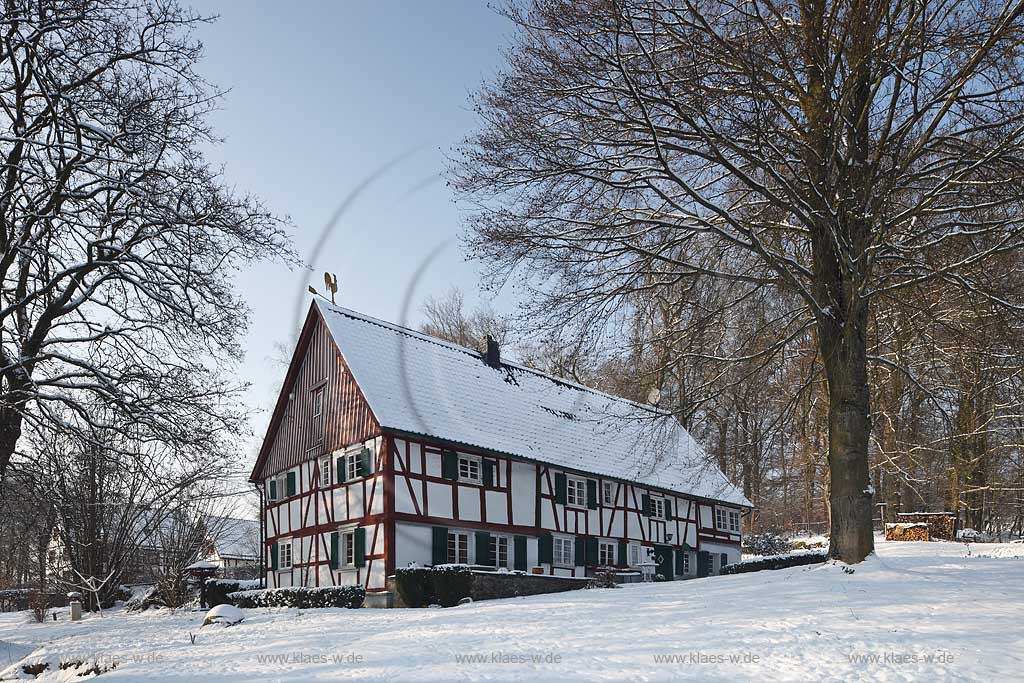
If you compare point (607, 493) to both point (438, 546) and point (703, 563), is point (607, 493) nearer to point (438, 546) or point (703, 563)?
point (703, 563)

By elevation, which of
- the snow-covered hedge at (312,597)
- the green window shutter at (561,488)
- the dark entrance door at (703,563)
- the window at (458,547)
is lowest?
the dark entrance door at (703,563)

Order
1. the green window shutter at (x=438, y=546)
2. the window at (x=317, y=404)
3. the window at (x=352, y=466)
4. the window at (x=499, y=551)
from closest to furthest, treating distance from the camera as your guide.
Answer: the green window shutter at (x=438, y=546), the window at (x=352, y=466), the window at (x=499, y=551), the window at (x=317, y=404)

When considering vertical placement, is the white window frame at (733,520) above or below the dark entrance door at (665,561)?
above

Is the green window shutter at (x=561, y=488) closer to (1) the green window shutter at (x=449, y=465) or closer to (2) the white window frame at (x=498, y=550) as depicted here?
(2) the white window frame at (x=498, y=550)

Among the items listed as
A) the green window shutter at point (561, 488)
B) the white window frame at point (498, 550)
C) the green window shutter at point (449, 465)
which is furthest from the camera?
the green window shutter at point (561, 488)

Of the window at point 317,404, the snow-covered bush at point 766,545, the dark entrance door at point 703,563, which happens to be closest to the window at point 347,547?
the window at point 317,404

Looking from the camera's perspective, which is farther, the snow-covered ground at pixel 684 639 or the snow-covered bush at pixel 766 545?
the snow-covered bush at pixel 766 545

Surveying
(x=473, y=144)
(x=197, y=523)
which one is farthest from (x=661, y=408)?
(x=197, y=523)

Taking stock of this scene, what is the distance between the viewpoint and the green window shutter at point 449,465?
83.5 feet

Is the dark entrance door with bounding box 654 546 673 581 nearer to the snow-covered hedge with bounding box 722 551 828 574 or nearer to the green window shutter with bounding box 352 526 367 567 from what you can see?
the snow-covered hedge with bounding box 722 551 828 574

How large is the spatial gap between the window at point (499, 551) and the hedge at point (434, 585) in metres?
5.00

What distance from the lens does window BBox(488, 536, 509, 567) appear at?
26.5 metres

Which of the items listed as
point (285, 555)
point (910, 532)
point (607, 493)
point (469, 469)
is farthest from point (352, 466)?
point (910, 532)

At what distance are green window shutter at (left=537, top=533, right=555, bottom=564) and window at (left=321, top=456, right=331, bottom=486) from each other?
6.99 m
